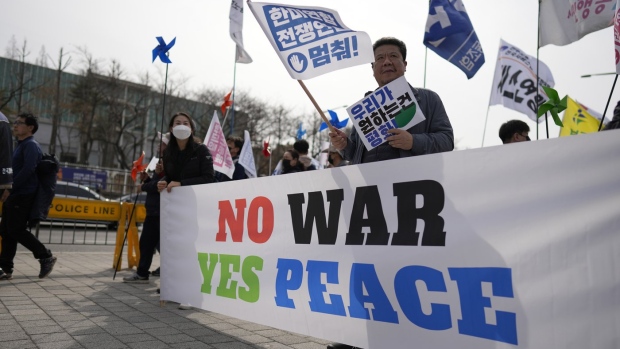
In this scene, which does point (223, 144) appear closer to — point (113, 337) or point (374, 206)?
point (113, 337)

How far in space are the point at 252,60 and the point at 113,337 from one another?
19.5ft

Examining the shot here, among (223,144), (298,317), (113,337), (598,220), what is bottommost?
(113,337)

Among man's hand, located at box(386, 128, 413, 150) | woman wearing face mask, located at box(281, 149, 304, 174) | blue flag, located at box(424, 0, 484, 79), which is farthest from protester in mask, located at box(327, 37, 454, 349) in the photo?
woman wearing face mask, located at box(281, 149, 304, 174)

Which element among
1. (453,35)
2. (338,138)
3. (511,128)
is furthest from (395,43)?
(453,35)

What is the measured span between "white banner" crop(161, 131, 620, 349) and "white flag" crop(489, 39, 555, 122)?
6.60 m

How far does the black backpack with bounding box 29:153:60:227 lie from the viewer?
6.73 m

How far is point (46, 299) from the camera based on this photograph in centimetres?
539

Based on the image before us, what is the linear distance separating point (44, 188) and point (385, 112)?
536 cm

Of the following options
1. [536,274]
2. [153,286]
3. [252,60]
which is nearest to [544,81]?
[252,60]

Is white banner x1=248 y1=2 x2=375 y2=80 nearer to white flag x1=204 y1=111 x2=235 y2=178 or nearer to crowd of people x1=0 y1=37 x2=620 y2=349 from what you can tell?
crowd of people x1=0 y1=37 x2=620 y2=349

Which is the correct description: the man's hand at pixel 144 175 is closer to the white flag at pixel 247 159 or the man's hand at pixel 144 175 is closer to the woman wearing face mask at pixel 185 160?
the white flag at pixel 247 159

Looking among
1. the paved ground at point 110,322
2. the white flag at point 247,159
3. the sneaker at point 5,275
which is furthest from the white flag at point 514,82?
the sneaker at point 5,275

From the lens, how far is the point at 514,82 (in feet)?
30.5

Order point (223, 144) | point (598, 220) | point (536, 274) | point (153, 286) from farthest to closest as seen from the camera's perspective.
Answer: point (223, 144) < point (153, 286) < point (536, 274) < point (598, 220)
